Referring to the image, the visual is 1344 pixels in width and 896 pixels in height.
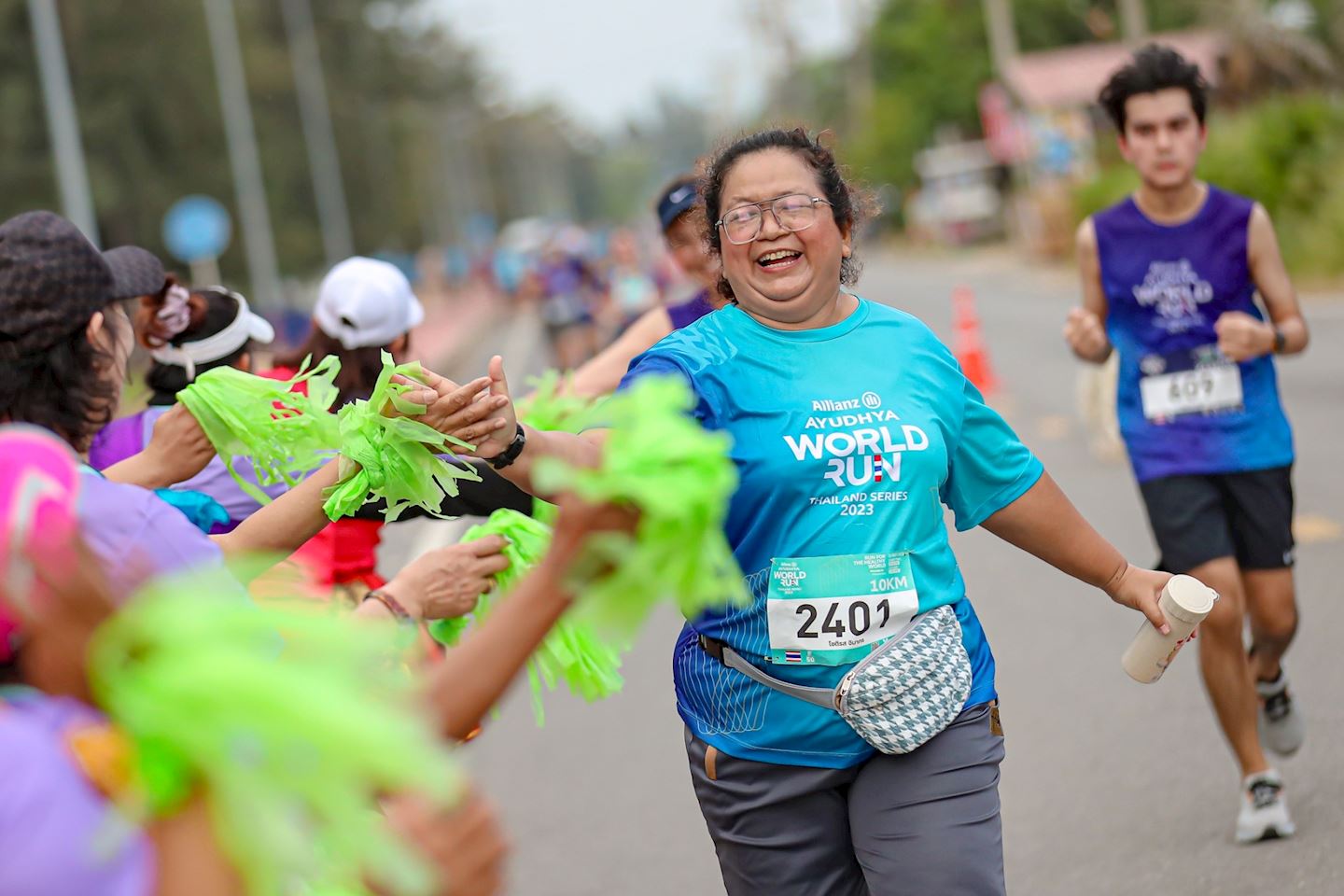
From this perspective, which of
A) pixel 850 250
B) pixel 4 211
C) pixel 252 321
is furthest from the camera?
pixel 4 211

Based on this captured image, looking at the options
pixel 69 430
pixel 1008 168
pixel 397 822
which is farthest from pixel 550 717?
pixel 1008 168

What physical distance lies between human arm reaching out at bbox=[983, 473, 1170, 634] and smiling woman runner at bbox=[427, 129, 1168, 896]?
0.11 meters

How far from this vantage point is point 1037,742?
256 inches

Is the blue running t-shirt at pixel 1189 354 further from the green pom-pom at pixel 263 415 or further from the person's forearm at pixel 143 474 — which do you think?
the person's forearm at pixel 143 474

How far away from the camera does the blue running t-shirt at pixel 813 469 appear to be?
10.6 ft

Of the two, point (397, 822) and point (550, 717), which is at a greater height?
point (397, 822)

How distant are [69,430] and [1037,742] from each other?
14.2 ft

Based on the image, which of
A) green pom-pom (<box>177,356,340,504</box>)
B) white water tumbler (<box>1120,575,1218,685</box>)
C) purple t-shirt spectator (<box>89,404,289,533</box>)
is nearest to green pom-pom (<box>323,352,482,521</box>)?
green pom-pom (<box>177,356,340,504</box>)

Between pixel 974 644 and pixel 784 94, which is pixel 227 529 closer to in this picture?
pixel 974 644

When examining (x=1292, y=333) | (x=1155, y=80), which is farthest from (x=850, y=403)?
(x=1155, y=80)

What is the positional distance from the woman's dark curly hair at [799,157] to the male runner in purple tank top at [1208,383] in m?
1.80

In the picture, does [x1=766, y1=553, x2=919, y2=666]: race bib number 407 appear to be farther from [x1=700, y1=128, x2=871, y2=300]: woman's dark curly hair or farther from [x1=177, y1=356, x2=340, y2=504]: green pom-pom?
[x1=177, y1=356, x2=340, y2=504]: green pom-pom

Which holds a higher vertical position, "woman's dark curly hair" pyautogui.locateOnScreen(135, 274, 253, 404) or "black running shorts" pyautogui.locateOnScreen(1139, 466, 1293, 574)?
"woman's dark curly hair" pyautogui.locateOnScreen(135, 274, 253, 404)

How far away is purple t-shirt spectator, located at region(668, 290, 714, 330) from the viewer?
5.56 metres
